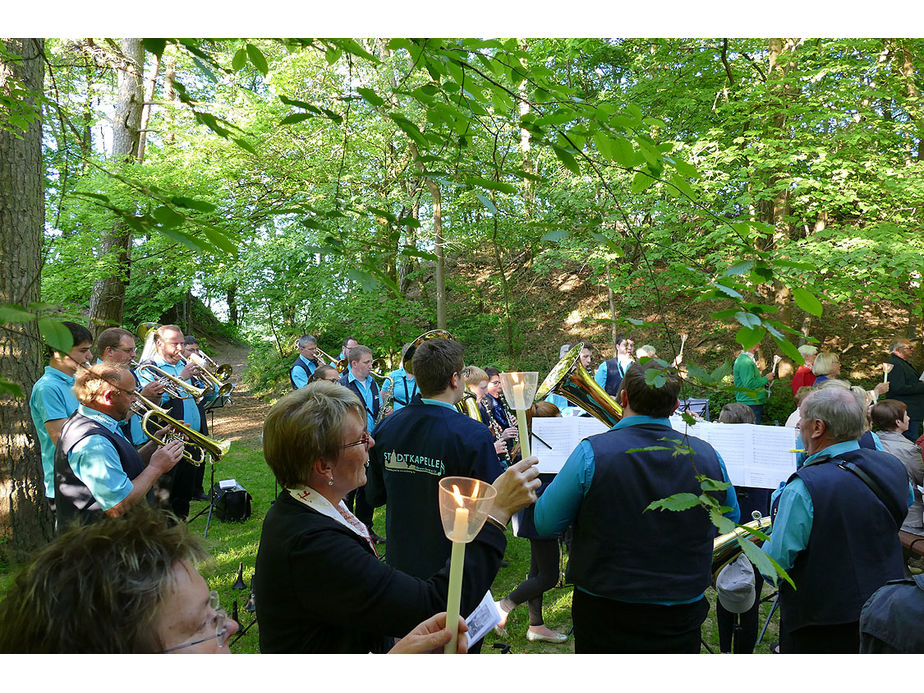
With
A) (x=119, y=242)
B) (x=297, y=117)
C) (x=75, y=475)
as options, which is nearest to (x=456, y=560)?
(x=297, y=117)

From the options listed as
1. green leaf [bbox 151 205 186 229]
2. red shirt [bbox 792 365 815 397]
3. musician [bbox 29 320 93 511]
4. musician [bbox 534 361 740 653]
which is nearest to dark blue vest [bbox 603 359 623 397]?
red shirt [bbox 792 365 815 397]

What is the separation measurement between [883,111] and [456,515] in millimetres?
12399

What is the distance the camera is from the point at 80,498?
329cm

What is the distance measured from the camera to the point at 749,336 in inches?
56.7

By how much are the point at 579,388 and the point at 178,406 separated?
162 inches

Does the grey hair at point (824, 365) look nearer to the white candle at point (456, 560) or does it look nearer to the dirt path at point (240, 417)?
the white candle at point (456, 560)

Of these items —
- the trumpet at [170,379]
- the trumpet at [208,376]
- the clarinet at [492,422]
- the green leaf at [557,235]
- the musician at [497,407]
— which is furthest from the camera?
the trumpet at [208,376]

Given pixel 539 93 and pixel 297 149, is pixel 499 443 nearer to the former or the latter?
pixel 539 93

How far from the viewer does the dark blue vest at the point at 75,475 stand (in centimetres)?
320

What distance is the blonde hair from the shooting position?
183 centimetres

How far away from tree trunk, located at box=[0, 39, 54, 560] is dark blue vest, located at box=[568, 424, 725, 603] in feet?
15.4

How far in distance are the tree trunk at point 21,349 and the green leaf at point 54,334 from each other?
4.33 metres

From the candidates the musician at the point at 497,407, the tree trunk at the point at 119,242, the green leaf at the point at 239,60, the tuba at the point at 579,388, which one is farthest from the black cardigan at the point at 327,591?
the tree trunk at the point at 119,242
